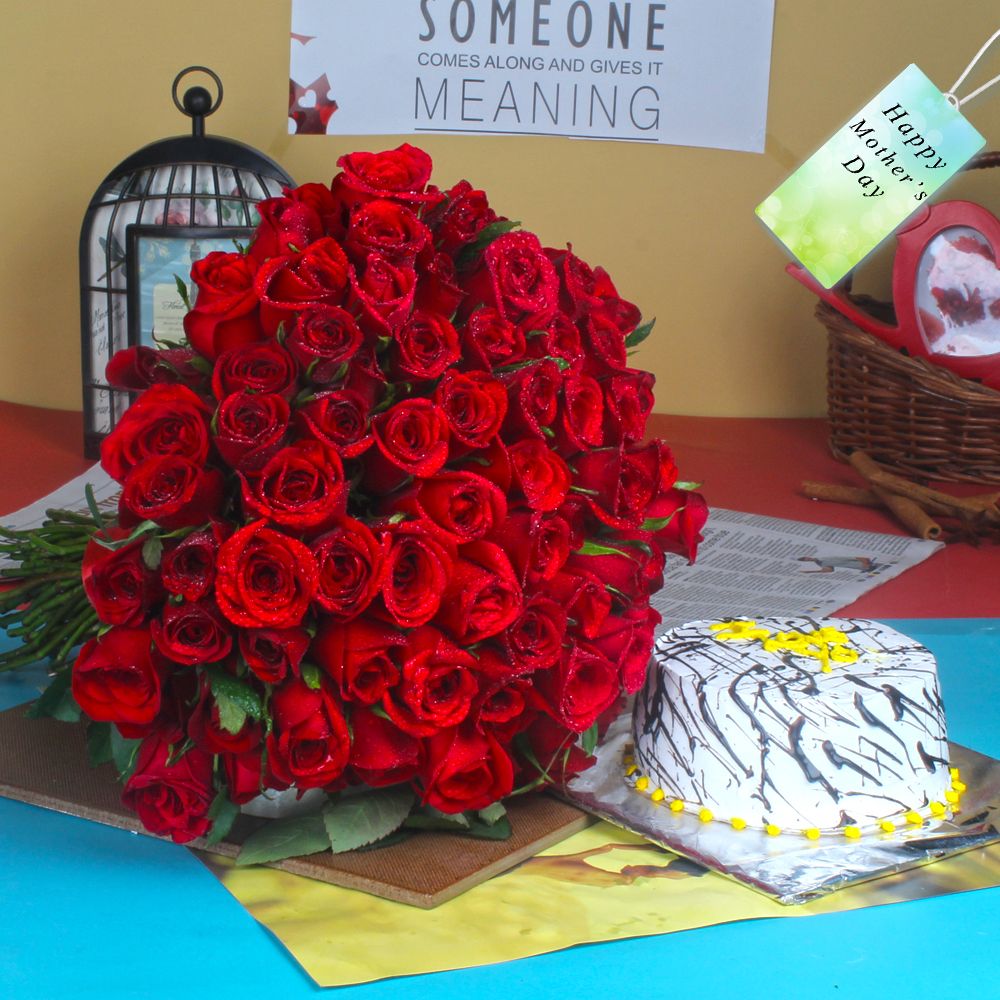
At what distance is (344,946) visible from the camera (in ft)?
1.41

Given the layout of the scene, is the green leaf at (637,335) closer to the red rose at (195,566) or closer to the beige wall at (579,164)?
the red rose at (195,566)

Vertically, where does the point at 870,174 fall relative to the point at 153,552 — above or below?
→ above

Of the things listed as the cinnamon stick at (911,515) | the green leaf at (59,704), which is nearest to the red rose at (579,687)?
the green leaf at (59,704)

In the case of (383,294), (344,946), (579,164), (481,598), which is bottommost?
(344,946)

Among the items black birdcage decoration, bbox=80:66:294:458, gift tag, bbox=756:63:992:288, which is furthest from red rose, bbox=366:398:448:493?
A: black birdcage decoration, bbox=80:66:294:458

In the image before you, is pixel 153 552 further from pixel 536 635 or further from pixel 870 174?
pixel 870 174

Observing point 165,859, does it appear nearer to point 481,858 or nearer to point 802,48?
point 481,858

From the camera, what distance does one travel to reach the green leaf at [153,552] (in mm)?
442

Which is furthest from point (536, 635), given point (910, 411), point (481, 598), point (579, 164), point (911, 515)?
point (579, 164)

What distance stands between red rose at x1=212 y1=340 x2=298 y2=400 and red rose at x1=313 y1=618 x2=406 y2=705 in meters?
0.08

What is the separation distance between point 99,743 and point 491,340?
0.72 feet

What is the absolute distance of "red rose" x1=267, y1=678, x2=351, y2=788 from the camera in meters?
0.44

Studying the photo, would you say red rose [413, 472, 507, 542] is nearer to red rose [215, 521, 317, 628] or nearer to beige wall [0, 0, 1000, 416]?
red rose [215, 521, 317, 628]

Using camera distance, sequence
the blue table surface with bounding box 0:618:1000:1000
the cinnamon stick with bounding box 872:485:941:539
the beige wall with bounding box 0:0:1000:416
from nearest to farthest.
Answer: the blue table surface with bounding box 0:618:1000:1000, the cinnamon stick with bounding box 872:485:941:539, the beige wall with bounding box 0:0:1000:416
